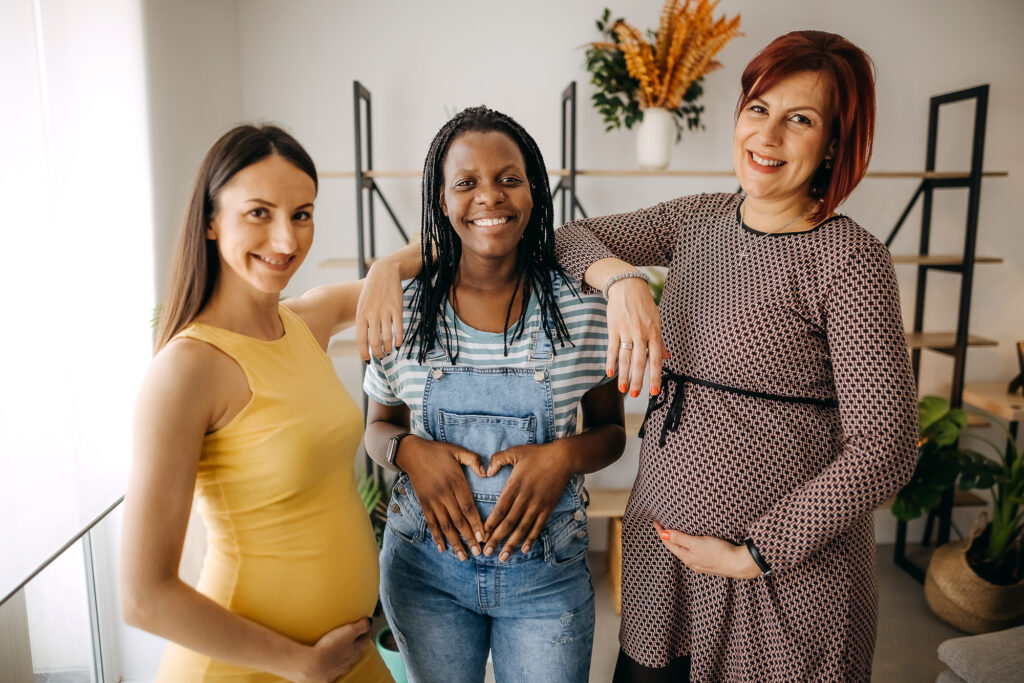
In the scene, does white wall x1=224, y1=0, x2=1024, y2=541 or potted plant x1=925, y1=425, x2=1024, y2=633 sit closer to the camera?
potted plant x1=925, y1=425, x2=1024, y2=633

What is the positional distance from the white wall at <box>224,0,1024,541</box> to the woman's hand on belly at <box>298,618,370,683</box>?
90.4 inches

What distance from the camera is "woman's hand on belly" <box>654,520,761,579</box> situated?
105cm

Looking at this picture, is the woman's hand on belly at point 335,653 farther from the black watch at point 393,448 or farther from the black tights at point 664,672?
the black tights at point 664,672

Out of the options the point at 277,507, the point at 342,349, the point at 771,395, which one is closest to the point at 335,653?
the point at 277,507

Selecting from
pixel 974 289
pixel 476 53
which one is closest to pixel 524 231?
pixel 476 53

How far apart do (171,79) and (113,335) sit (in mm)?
981

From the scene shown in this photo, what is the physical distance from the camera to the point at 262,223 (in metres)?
0.97

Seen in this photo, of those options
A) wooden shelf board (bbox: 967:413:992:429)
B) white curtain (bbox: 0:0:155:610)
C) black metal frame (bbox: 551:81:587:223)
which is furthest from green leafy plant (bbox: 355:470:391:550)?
wooden shelf board (bbox: 967:413:992:429)

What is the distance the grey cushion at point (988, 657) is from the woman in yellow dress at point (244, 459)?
169cm

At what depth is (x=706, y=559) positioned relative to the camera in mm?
1087

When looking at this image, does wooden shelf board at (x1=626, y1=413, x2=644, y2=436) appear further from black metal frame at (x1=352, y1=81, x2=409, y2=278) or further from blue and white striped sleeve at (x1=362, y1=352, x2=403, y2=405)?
blue and white striped sleeve at (x1=362, y1=352, x2=403, y2=405)

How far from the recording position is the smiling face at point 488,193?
110cm

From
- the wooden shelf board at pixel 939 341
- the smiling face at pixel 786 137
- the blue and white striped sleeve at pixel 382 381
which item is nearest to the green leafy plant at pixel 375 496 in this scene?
the blue and white striped sleeve at pixel 382 381

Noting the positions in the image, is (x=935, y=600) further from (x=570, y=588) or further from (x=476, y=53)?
(x=476, y=53)
